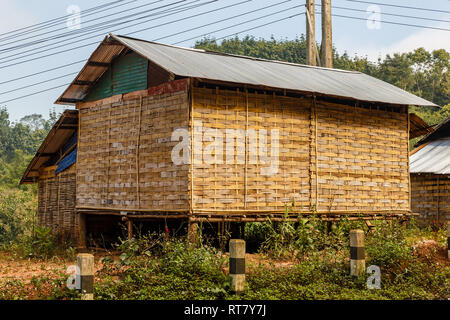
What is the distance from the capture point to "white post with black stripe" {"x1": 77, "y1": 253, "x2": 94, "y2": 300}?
788 cm

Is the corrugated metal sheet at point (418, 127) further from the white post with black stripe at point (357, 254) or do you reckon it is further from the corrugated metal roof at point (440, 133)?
the white post with black stripe at point (357, 254)

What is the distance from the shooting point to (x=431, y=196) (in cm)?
2161

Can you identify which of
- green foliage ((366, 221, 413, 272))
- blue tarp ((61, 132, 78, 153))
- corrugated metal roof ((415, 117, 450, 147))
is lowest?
green foliage ((366, 221, 413, 272))

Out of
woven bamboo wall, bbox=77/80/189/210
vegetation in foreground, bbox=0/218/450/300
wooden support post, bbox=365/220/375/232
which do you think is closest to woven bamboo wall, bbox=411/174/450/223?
wooden support post, bbox=365/220/375/232

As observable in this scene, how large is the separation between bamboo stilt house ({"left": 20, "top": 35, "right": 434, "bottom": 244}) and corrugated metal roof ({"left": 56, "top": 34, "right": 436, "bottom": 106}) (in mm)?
62

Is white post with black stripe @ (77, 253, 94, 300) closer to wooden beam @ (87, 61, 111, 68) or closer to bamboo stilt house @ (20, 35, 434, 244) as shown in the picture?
bamboo stilt house @ (20, 35, 434, 244)

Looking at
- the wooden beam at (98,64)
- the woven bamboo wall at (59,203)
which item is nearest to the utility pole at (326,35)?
the wooden beam at (98,64)

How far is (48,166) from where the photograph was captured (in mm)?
18719

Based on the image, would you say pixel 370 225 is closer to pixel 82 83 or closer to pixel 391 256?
pixel 391 256

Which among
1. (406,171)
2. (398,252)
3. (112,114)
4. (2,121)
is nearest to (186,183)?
(112,114)

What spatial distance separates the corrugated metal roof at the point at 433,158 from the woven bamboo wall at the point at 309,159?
175 inches

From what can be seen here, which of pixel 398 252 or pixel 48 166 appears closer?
pixel 398 252
